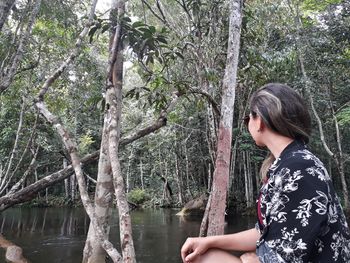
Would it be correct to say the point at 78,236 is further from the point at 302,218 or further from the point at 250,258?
the point at 302,218

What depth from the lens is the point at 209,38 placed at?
818 centimetres

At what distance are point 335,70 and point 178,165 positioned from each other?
10255 mm

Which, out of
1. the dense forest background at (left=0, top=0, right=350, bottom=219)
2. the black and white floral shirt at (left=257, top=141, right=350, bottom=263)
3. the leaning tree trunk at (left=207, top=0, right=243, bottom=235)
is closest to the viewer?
the black and white floral shirt at (left=257, top=141, right=350, bottom=263)

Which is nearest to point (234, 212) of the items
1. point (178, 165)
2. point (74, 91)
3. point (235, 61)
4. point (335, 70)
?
point (178, 165)

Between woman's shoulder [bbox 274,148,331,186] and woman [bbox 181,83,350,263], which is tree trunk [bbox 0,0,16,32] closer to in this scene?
woman [bbox 181,83,350,263]

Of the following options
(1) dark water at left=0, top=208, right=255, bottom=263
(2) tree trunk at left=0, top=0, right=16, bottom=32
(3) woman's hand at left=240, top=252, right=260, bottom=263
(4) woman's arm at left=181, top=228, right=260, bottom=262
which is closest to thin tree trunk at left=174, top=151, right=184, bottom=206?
(1) dark water at left=0, top=208, right=255, bottom=263

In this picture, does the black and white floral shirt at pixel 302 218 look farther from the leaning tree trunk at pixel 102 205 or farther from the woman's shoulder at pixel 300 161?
the leaning tree trunk at pixel 102 205

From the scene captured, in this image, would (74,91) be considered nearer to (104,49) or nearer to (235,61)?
(104,49)

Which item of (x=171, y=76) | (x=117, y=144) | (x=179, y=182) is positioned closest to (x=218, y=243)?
(x=117, y=144)

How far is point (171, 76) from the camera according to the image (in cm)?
988

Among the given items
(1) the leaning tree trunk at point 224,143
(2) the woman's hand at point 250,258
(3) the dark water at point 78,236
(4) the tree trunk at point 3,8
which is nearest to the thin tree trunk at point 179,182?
(3) the dark water at point 78,236

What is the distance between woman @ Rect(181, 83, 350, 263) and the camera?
1125 mm

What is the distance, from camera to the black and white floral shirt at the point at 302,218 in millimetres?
1119

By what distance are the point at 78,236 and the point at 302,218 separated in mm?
10557
